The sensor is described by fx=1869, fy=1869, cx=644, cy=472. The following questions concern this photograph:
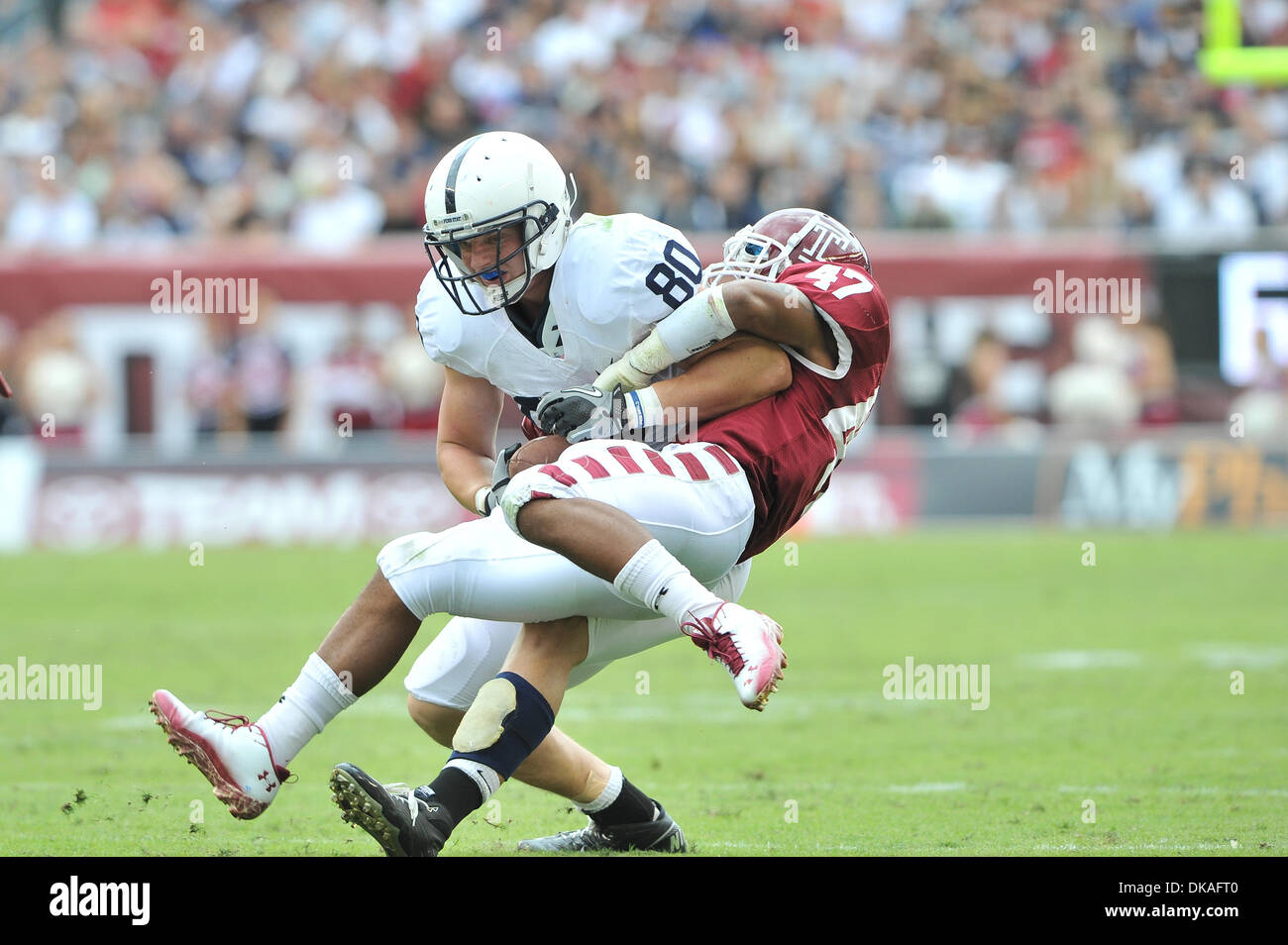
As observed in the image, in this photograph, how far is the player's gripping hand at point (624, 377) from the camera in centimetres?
395

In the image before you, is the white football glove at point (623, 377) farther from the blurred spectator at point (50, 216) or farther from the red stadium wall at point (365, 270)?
→ the blurred spectator at point (50, 216)

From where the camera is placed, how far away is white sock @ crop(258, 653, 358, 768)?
3.96 meters

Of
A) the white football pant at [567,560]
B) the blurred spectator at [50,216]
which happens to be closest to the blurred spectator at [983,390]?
the blurred spectator at [50,216]

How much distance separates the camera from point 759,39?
15867mm

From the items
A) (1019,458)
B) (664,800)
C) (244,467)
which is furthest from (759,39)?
(664,800)

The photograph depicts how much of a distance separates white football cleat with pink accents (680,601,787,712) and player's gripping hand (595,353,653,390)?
58cm

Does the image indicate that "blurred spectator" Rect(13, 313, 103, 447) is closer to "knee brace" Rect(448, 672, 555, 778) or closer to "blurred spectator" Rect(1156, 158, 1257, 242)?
"blurred spectator" Rect(1156, 158, 1257, 242)

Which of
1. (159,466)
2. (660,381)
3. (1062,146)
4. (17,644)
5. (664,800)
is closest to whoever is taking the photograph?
(660,381)

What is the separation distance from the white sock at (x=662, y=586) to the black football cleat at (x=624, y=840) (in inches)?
34.7

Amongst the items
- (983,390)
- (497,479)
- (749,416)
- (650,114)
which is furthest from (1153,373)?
(497,479)

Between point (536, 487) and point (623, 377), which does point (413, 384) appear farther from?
point (536, 487)

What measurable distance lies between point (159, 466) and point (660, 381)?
351 inches

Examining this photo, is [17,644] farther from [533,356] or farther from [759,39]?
[759,39]

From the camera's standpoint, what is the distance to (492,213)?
4.02 metres
